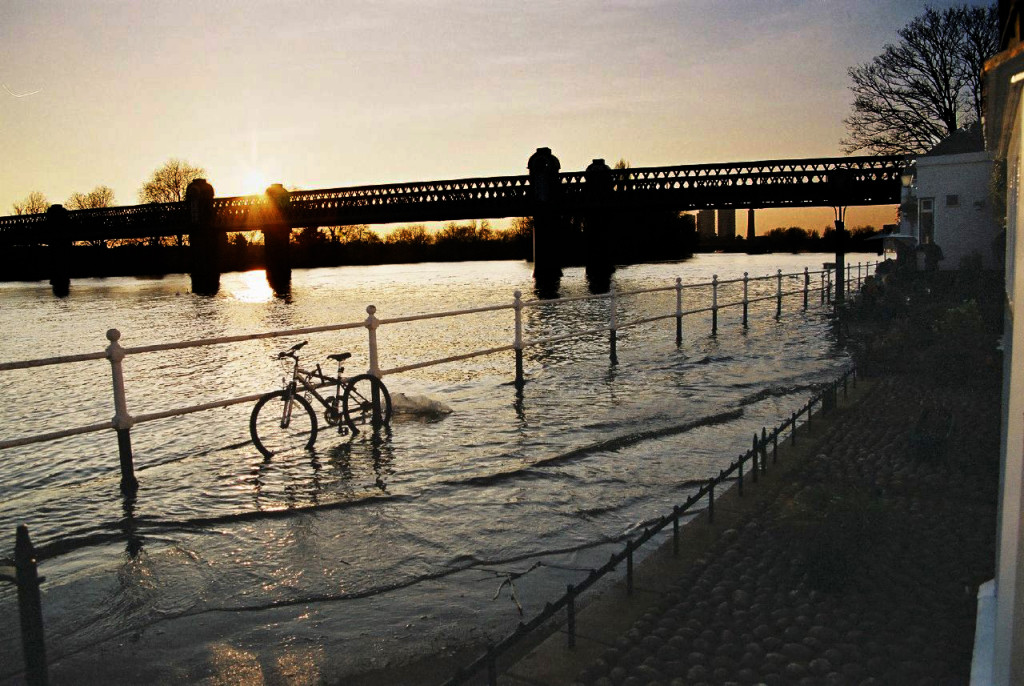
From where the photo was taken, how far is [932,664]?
11.5 ft

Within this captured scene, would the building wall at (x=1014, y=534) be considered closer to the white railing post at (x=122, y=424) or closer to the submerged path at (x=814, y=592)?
the submerged path at (x=814, y=592)

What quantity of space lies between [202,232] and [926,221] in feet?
207

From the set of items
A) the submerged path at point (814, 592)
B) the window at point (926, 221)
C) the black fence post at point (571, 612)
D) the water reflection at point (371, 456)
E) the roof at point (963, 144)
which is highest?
the roof at point (963, 144)

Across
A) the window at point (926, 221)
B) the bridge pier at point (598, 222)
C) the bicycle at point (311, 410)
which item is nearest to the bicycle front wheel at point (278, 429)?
the bicycle at point (311, 410)

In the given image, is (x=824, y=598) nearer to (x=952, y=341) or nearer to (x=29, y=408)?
(x=952, y=341)

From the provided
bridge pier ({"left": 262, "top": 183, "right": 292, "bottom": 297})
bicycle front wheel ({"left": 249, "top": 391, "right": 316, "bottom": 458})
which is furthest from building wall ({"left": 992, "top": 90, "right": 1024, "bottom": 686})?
bridge pier ({"left": 262, "top": 183, "right": 292, "bottom": 297})

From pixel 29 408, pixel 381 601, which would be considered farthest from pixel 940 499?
pixel 29 408

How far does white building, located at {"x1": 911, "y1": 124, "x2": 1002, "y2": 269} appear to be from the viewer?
27594 millimetres

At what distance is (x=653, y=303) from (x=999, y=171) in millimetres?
19936

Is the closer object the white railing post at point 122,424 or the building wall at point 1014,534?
the building wall at point 1014,534

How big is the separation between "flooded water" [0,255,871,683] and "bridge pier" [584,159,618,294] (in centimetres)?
3686

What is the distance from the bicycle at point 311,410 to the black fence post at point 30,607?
4689mm

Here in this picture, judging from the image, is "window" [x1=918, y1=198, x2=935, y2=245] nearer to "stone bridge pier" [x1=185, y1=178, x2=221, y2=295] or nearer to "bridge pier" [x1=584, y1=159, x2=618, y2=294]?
"bridge pier" [x1=584, y1=159, x2=618, y2=294]

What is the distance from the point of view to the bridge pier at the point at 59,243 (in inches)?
3132
